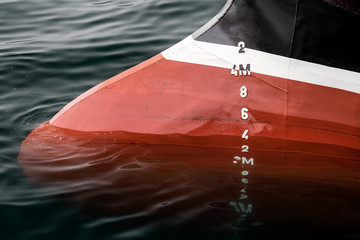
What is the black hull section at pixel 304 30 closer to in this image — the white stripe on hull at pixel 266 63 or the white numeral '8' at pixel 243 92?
Answer: the white stripe on hull at pixel 266 63

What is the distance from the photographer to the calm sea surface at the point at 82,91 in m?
2.72

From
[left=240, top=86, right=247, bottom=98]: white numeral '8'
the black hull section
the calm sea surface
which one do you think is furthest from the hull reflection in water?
the black hull section

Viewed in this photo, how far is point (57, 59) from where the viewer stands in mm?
5465

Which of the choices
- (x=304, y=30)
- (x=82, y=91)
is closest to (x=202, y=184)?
(x=304, y=30)

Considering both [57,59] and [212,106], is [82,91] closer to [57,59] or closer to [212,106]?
[57,59]

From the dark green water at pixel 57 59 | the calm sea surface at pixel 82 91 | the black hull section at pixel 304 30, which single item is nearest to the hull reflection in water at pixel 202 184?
the calm sea surface at pixel 82 91

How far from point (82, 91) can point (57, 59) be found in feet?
2.59

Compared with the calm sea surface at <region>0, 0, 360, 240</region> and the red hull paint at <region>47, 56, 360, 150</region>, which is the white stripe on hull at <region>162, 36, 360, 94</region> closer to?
the red hull paint at <region>47, 56, 360, 150</region>

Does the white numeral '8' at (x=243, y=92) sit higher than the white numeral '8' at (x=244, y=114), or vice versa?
the white numeral '8' at (x=243, y=92)

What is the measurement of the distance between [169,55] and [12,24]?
390 centimetres

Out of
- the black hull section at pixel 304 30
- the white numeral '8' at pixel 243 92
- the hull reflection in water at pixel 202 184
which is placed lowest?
the hull reflection in water at pixel 202 184

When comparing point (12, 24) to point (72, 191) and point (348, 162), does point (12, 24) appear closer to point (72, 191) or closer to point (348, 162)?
point (72, 191)

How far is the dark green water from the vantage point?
2.92 metres

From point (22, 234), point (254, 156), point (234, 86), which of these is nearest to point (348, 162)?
point (254, 156)
